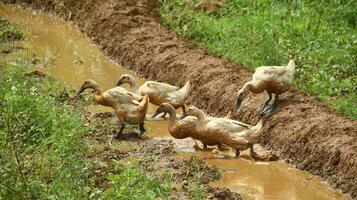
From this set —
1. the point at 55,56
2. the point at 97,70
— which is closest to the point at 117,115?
the point at 97,70

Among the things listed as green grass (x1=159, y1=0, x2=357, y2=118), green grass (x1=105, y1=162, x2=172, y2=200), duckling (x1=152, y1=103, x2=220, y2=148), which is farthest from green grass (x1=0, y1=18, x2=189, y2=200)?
green grass (x1=159, y1=0, x2=357, y2=118)

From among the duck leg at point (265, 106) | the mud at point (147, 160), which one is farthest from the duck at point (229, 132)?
the duck leg at point (265, 106)

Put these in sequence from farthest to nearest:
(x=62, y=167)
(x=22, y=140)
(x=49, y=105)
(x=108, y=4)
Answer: (x=108, y=4) → (x=49, y=105) → (x=22, y=140) → (x=62, y=167)

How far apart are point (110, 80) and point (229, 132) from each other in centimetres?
415

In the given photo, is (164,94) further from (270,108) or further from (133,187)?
(133,187)

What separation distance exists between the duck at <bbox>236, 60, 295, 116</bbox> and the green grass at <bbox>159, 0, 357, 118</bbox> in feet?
2.64

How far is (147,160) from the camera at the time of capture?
31.7 feet

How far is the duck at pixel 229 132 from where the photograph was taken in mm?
10008

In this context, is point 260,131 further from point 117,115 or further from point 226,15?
point 226,15

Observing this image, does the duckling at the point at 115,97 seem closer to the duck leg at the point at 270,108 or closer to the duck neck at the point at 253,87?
the duck neck at the point at 253,87

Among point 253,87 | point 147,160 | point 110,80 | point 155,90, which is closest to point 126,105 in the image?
point 147,160

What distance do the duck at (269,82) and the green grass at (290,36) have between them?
80cm

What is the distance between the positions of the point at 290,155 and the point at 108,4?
27.4 ft

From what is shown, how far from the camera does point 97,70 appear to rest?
14422mm
